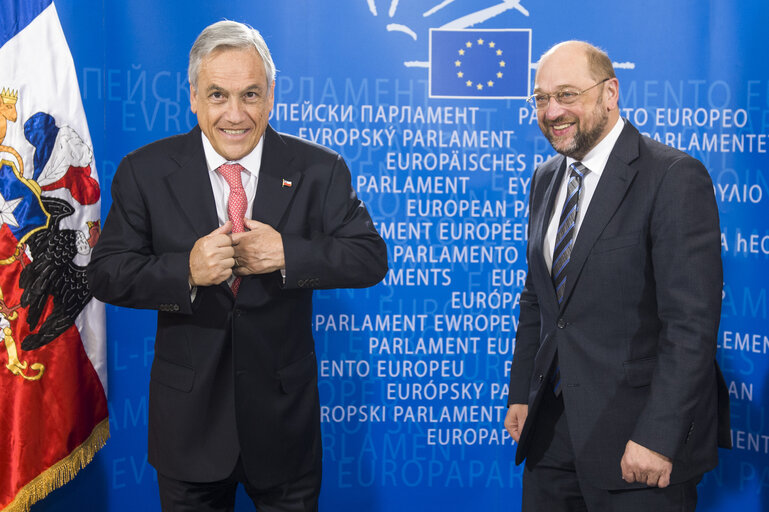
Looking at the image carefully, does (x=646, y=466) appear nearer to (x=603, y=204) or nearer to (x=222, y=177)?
(x=603, y=204)

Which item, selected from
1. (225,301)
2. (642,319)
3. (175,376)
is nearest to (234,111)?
(225,301)

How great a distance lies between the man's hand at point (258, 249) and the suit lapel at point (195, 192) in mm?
136

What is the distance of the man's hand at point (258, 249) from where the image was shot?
171 cm

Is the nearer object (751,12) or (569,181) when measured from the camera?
(569,181)

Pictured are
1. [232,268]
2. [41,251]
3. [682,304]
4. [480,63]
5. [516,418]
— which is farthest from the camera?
[480,63]

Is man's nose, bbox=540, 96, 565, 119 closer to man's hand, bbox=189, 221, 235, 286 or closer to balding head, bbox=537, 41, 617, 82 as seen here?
balding head, bbox=537, 41, 617, 82

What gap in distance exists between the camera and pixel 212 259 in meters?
1.65

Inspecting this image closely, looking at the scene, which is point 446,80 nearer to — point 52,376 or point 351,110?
point 351,110

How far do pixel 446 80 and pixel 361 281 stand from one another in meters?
1.36

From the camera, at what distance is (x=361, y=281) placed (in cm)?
184

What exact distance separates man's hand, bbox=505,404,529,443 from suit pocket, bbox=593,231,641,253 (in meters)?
0.63

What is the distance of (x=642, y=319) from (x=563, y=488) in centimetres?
58

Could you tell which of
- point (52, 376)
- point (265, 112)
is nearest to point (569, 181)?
point (265, 112)

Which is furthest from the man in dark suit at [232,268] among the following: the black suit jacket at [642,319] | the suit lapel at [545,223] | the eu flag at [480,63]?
the eu flag at [480,63]
